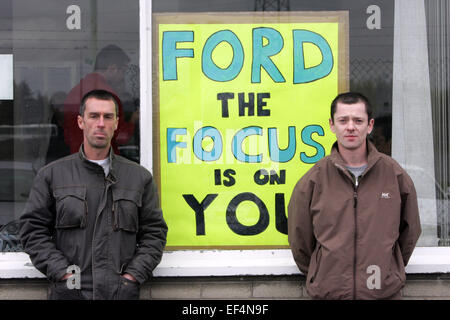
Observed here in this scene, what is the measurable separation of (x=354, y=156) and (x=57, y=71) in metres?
2.28

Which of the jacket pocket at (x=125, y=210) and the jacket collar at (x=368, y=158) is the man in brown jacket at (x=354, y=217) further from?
the jacket pocket at (x=125, y=210)

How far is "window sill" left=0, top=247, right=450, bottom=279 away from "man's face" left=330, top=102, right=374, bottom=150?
114 centimetres

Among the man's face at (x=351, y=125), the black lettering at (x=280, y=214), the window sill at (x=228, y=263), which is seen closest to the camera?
the man's face at (x=351, y=125)

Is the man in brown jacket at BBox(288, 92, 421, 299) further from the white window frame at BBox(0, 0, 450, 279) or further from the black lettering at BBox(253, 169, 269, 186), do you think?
the black lettering at BBox(253, 169, 269, 186)

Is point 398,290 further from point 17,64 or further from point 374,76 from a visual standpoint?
point 17,64

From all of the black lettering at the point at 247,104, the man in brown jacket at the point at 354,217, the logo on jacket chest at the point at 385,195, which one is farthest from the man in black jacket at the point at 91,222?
the logo on jacket chest at the point at 385,195

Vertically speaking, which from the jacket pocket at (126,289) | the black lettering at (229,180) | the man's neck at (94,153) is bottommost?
the jacket pocket at (126,289)

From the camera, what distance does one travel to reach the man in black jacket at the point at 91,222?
3.39 meters

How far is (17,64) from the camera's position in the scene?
14.3ft

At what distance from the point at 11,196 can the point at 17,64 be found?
98cm

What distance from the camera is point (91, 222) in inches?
135

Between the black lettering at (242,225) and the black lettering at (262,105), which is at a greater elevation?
the black lettering at (262,105)

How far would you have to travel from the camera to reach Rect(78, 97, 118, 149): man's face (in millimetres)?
3494

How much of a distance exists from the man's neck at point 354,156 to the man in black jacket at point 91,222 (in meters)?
1.25
